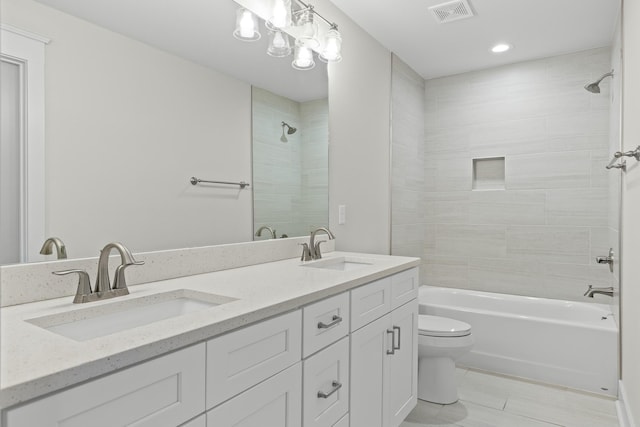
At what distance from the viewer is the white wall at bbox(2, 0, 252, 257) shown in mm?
1159

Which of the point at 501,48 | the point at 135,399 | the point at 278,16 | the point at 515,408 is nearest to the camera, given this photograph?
the point at 135,399

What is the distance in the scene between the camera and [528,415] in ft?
7.29

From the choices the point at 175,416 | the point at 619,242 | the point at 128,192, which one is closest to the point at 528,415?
the point at 619,242

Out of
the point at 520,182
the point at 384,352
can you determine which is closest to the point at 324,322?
the point at 384,352

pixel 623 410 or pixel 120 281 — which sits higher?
pixel 120 281

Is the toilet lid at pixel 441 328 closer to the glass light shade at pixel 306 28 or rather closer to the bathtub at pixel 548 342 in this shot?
the bathtub at pixel 548 342

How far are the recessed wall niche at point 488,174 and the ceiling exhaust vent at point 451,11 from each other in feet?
4.36

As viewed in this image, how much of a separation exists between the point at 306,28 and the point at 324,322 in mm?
1534

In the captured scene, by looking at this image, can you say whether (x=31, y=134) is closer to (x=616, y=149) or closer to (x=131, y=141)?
(x=131, y=141)

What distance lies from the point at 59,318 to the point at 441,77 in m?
3.54

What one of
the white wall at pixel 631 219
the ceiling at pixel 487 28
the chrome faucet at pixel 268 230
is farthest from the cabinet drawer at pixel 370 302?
the ceiling at pixel 487 28

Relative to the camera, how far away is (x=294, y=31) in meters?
2.13

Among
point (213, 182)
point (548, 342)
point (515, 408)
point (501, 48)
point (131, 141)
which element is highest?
point (501, 48)

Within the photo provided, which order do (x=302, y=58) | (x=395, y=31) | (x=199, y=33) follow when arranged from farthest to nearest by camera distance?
(x=395, y=31)
(x=302, y=58)
(x=199, y=33)
